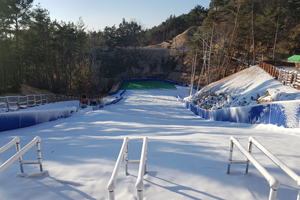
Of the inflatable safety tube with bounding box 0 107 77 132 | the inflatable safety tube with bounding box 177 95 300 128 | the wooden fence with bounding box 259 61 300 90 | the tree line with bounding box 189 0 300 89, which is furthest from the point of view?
the tree line with bounding box 189 0 300 89

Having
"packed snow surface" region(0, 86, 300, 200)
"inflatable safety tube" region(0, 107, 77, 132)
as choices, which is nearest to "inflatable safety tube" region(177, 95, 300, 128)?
"packed snow surface" region(0, 86, 300, 200)

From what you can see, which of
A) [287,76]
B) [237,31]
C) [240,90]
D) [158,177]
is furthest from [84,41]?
[158,177]

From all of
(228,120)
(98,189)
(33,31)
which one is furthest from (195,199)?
(33,31)

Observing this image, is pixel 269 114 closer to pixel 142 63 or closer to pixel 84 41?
pixel 84 41

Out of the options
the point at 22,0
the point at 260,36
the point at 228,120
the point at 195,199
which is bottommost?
the point at 228,120

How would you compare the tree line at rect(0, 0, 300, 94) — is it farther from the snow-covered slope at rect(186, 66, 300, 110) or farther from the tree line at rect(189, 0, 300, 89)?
the snow-covered slope at rect(186, 66, 300, 110)

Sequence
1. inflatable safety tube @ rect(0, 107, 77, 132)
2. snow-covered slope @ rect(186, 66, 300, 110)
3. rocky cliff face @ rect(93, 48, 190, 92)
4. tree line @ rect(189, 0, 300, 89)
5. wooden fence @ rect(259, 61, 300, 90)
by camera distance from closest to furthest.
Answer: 1. inflatable safety tube @ rect(0, 107, 77, 132)
2. wooden fence @ rect(259, 61, 300, 90)
3. snow-covered slope @ rect(186, 66, 300, 110)
4. tree line @ rect(189, 0, 300, 89)
5. rocky cliff face @ rect(93, 48, 190, 92)

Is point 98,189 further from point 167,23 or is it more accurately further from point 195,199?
point 167,23

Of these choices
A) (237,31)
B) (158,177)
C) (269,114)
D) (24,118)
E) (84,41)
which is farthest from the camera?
(84,41)

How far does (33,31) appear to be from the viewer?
3525 centimetres

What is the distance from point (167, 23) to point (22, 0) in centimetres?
7680

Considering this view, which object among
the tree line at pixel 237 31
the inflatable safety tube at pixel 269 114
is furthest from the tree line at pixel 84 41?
the inflatable safety tube at pixel 269 114

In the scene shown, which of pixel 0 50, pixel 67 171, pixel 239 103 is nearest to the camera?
pixel 67 171

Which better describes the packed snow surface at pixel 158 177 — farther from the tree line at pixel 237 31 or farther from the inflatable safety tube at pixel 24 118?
the tree line at pixel 237 31
